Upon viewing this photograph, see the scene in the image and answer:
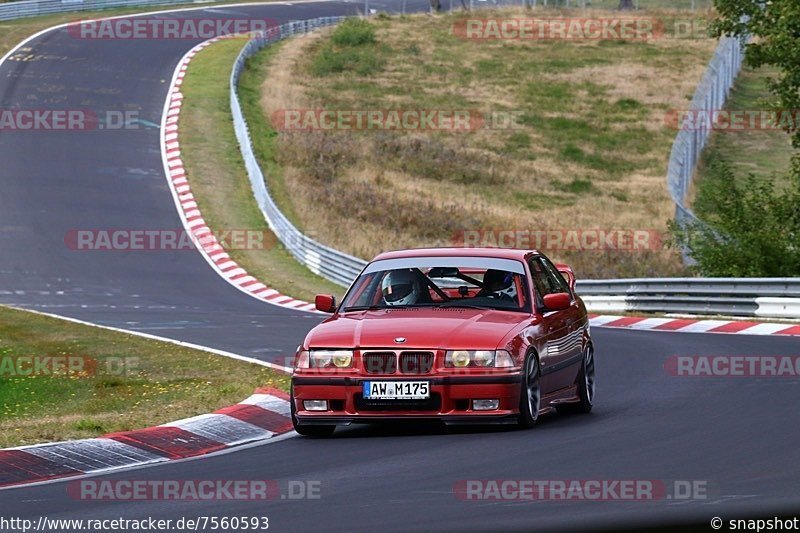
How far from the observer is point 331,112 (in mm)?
53844

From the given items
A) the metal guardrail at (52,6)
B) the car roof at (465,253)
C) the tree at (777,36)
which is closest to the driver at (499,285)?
the car roof at (465,253)

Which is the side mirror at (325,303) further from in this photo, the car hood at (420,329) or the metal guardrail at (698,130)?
the metal guardrail at (698,130)

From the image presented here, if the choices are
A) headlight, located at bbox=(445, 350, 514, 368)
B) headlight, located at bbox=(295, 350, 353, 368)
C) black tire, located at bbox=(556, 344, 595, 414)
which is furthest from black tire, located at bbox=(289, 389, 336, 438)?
black tire, located at bbox=(556, 344, 595, 414)

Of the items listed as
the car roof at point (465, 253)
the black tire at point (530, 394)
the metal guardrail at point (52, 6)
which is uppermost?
the metal guardrail at point (52, 6)

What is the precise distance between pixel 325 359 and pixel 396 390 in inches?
24.9

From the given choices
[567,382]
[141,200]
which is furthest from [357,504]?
[141,200]

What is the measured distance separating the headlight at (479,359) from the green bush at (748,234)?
1465cm

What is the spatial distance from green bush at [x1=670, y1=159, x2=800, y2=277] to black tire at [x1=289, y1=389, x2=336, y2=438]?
14.7m

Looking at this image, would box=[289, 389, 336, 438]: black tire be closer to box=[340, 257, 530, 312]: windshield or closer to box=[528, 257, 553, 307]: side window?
box=[340, 257, 530, 312]: windshield

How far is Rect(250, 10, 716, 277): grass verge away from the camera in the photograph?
38.9 metres

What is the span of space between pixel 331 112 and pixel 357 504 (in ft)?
154

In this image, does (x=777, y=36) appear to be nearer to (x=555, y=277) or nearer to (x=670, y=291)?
(x=670, y=291)

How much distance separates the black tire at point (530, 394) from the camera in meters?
10.5

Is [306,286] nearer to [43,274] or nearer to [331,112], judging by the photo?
[43,274]
